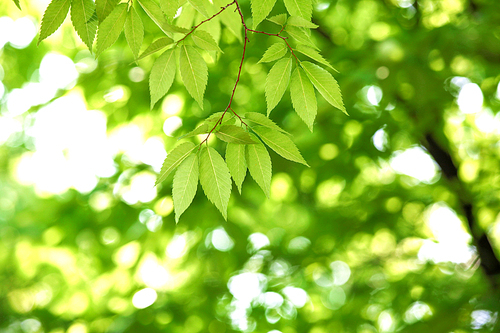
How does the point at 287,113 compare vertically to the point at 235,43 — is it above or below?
below

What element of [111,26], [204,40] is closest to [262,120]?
[204,40]

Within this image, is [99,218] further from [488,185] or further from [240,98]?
[488,185]

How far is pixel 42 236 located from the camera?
1.88 metres

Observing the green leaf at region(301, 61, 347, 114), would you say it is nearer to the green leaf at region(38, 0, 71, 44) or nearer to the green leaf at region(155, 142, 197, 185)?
the green leaf at region(155, 142, 197, 185)

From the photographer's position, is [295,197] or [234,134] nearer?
[234,134]

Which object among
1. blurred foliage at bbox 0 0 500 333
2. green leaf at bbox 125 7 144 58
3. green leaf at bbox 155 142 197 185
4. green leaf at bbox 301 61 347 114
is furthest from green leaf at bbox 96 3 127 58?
blurred foliage at bbox 0 0 500 333

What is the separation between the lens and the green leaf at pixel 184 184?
0.51 meters

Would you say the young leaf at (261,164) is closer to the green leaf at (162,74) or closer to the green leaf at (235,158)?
the green leaf at (235,158)

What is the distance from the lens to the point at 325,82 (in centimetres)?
53

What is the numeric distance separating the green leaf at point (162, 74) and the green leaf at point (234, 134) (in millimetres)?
117

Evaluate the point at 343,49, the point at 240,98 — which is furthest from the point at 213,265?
the point at 343,49

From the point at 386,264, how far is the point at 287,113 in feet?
4.54

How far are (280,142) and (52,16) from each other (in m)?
0.37

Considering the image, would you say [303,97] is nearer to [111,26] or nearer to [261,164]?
[261,164]
